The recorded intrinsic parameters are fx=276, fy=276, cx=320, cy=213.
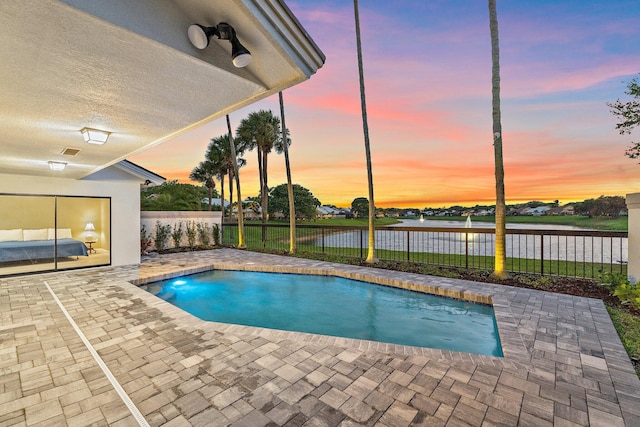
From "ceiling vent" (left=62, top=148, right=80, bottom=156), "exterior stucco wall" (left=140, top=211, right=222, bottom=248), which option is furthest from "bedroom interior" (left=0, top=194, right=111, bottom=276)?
"ceiling vent" (left=62, top=148, right=80, bottom=156)

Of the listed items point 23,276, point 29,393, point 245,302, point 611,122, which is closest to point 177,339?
point 29,393

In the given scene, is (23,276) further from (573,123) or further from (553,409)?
(573,123)

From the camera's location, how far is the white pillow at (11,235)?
8661mm

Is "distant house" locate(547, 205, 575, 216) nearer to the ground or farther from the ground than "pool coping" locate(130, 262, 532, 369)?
farther from the ground

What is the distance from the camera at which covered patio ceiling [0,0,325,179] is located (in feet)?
A: 4.35

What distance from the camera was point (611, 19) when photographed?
6242 mm

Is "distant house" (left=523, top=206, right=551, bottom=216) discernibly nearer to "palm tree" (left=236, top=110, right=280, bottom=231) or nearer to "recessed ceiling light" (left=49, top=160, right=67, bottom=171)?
"palm tree" (left=236, top=110, right=280, bottom=231)

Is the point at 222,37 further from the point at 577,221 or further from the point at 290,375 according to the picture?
the point at 577,221

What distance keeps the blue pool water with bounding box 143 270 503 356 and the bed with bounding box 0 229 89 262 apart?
→ 4132 millimetres

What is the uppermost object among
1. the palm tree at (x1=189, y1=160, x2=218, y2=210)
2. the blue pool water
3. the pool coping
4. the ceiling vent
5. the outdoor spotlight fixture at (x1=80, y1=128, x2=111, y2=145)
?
the palm tree at (x1=189, y1=160, x2=218, y2=210)

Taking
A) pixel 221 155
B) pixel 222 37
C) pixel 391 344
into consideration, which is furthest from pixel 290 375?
pixel 221 155

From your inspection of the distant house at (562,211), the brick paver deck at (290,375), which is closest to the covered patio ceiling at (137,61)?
the brick paver deck at (290,375)

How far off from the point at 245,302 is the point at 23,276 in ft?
16.9

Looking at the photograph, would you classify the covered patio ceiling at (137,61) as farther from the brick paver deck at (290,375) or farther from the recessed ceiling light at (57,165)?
the recessed ceiling light at (57,165)
